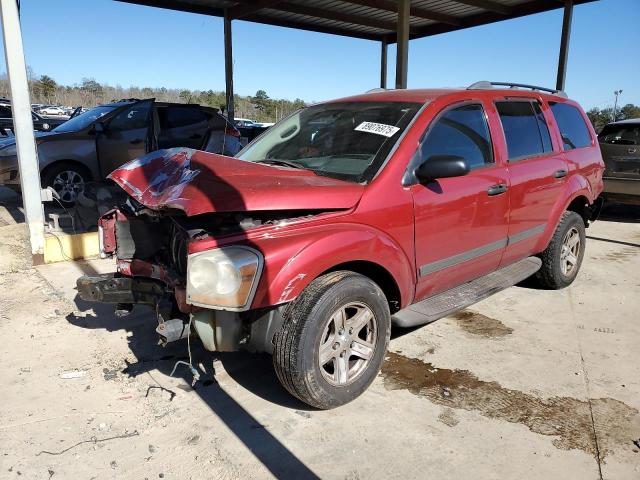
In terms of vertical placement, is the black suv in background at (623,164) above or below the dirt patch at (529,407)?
above

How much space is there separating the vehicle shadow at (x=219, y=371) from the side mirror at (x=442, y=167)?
1242 millimetres

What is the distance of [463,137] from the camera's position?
364cm

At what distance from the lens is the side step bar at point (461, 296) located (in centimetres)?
330

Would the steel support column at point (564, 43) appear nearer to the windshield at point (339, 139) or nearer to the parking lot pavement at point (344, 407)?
the parking lot pavement at point (344, 407)

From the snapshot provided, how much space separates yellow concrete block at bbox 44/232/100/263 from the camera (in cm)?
585

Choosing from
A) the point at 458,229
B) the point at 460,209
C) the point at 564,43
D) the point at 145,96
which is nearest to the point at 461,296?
the point at 458,229

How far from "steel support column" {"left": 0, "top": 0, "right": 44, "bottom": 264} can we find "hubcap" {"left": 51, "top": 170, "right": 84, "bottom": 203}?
2469 millimetres

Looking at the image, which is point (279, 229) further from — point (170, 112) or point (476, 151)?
point (170, 112)

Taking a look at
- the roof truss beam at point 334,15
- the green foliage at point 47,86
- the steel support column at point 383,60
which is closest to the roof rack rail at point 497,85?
the roof truss beam at point 334,15

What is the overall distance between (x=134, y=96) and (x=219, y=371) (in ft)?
213

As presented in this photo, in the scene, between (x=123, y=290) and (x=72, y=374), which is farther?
(x=72, y=374)

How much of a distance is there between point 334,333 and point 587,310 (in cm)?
286

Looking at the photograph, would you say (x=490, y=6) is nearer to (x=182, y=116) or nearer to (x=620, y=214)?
(x=620, y=214)

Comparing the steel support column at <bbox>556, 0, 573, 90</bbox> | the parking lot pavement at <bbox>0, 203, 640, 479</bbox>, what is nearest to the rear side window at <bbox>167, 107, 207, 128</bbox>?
the parking lot pavement at <bbox>0, 203, 640, 479</bbox>
